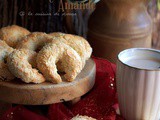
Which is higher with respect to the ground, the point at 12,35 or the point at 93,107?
the point at 12,35

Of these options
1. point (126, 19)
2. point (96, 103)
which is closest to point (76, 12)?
point (126, 19)

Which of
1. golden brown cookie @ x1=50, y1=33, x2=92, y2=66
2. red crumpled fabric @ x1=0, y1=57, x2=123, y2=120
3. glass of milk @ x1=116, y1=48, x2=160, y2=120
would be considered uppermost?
golden brown cookie @ x1=50, y1=33, x2=92, y2=66

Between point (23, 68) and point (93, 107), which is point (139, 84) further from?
point (23, 68)

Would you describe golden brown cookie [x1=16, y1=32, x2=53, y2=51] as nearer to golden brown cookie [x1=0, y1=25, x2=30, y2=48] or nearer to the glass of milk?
golden brown cookie [x1=0, y1=25, x2=30, y2=48]

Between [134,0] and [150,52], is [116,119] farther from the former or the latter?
[134,0]

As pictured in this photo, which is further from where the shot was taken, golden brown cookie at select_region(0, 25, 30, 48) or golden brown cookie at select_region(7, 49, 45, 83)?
golden brown cookie at select_region(0, 25, 30, 48)

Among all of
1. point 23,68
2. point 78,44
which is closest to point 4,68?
point 23,68

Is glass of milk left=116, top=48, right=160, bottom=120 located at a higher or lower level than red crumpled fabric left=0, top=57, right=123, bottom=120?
higher

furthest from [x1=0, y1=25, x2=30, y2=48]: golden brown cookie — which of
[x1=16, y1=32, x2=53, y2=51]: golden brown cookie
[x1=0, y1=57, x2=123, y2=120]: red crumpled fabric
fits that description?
[x1=0, y1=57, x2=123, y2=120]: red crumpled fabric
